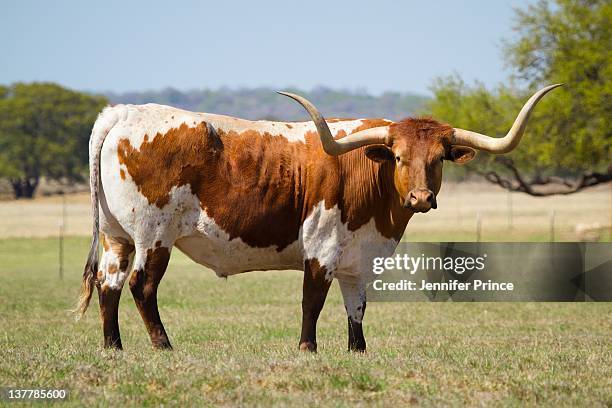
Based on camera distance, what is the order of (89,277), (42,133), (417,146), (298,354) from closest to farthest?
(298,354) → (417,146) → (89,277) → (42,133)

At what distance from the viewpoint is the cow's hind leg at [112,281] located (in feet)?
35.9

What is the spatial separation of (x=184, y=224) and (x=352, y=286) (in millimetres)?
1923

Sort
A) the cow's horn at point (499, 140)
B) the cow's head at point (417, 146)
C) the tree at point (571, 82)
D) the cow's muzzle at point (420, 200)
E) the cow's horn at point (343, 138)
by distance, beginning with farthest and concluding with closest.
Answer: the tree at point (571, 82) → the cow's horn at point (499, 140) → the cow's horn at point (343, 138) → the cow's head at point (417, 146) → the cow's muzzle at point (420, 200)

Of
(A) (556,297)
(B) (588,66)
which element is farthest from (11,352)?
(B) (588,66)

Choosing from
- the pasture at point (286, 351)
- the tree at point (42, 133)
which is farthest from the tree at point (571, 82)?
the tree at point (42, 133)

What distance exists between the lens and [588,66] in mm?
35688

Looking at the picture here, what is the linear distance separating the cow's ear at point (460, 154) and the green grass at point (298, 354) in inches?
78.6

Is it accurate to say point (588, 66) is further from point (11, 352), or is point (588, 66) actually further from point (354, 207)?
point (11, 352)

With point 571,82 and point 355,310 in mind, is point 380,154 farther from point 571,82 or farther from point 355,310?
point 571,82

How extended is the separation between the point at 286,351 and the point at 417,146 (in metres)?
2.43

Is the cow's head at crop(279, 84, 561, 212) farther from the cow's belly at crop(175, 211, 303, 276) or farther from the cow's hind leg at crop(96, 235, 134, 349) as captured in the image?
the cow's hind leg at crop(96, 235, 134, 349)

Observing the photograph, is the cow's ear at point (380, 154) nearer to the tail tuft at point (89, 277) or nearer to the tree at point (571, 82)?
the tail tuft at point (89, 277)

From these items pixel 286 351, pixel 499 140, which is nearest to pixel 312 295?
pixel 286 351

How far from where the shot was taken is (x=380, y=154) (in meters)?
10.8
